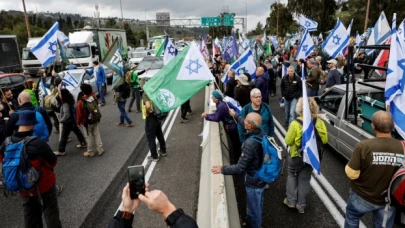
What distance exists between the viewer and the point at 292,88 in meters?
8.34

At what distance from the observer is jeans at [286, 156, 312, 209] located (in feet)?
14.8

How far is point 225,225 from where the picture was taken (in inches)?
118

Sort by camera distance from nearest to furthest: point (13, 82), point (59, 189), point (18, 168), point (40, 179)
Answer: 1. point (18, 168)
2. point (40, 179)
3. point (59, 189)
4. point (13, 82)

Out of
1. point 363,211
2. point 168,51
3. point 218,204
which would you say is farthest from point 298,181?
point 168,51

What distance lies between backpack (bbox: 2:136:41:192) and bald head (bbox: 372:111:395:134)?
3940 mm

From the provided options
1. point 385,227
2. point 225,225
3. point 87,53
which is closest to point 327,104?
point 385,227

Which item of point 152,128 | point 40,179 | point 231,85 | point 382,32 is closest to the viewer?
point 40,179

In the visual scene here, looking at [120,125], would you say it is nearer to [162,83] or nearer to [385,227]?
[162,83]

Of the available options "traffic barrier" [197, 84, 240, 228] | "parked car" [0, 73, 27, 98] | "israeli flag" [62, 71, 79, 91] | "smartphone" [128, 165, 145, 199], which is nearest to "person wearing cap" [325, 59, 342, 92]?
"traffic barrier" [197, 84, 240, 228]

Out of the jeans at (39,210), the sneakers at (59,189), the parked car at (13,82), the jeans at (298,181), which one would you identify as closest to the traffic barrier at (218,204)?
the jeans at (298,181)

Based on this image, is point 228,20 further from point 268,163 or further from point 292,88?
point 268,163

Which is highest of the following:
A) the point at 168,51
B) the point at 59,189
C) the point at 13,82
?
the point at 168,51

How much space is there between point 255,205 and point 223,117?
2.14 meters

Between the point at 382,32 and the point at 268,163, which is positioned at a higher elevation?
the point at 382,32
